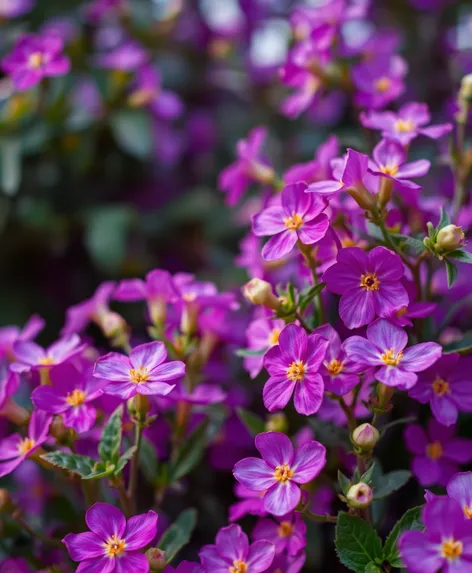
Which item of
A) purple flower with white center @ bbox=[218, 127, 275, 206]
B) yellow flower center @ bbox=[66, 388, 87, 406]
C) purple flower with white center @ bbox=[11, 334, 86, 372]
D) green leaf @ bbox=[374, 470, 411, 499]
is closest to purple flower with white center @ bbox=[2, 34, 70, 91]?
purple flower with white center @ bbox=[218, 127, 275, 206]

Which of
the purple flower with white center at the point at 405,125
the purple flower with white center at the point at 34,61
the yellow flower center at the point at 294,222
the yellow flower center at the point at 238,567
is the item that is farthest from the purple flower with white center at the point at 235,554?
the purple flower with white center at the point at 34,61

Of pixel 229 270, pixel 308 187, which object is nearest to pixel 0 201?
pixel 229 270

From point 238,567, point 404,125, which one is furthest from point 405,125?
point 238,567

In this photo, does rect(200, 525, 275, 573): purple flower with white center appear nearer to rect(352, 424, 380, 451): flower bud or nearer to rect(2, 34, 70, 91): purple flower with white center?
rect(352, 424, 380, 451): flower bud

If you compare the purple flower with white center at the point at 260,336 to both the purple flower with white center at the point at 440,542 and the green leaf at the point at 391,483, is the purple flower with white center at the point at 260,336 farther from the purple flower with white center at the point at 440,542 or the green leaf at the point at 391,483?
the purple flower with white center at the point at 440,542

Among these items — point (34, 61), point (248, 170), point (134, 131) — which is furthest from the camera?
point (134, 131)

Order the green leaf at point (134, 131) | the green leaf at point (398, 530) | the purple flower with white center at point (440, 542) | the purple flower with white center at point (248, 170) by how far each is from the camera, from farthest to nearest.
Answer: the green leaf at point (134, 131)
the purple flower with white center at point (248, 170)
the green leaf at point (398, 530)
the purple flower with white center at point (440, 542)

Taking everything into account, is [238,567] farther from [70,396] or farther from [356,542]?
[70,396]
